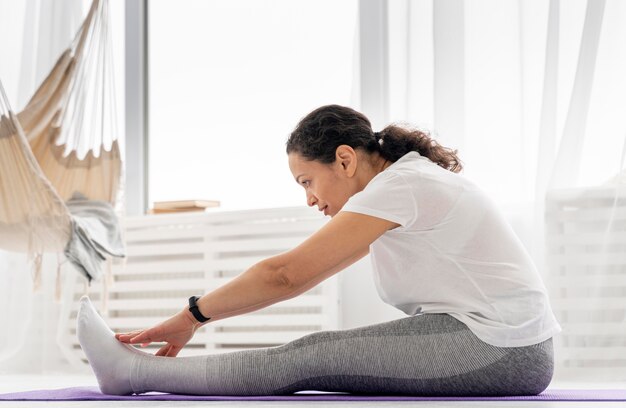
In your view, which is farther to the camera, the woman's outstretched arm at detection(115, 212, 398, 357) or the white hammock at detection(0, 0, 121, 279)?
the white hammock at detection(0, 0, 121, 279)

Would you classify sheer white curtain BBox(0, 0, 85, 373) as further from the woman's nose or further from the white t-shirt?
the white t-shirt

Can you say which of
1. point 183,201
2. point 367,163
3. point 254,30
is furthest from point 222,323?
point 367,163

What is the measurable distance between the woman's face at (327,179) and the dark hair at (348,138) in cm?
1

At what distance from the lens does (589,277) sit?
102 inches

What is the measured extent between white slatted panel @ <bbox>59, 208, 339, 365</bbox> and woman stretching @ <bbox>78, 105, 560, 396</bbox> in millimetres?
1456

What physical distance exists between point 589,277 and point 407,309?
1.20m

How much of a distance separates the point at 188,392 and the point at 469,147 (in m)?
1.55

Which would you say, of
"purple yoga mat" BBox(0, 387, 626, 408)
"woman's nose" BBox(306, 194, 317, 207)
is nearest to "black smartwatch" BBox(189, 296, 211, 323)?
"purple yoga mat" BBox(0, 387, 626, 408)

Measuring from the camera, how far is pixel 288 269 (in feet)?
4.82

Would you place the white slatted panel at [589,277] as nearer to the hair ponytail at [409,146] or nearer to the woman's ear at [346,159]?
the hair ponytail at [409,146]

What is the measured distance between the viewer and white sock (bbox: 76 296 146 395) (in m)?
1.61

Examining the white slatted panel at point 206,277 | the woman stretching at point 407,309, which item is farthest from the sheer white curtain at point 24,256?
the woman stretching at point 407,309

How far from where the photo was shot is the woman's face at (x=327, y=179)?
1.64 metres

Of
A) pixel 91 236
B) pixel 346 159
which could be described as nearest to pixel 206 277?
pixel 91 236
